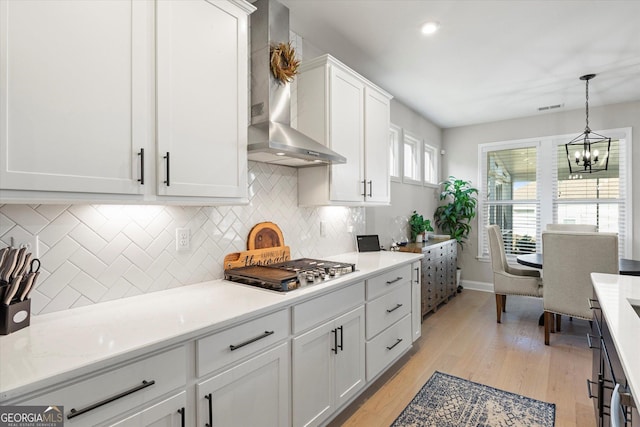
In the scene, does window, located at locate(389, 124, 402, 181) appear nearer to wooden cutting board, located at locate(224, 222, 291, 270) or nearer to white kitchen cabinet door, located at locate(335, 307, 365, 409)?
wooden cutting board, located at locate(224, 222, 291, 270)

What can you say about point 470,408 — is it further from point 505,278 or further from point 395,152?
point 395,152

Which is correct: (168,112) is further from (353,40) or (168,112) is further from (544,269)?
(544,269)

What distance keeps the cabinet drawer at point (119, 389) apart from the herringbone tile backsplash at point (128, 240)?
61 cm

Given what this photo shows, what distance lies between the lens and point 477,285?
5648 millimetres

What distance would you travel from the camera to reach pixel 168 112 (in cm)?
149

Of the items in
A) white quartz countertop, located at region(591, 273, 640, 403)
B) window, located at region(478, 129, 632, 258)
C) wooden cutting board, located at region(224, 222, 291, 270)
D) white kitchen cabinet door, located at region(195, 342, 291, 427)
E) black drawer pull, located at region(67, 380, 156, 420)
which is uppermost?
window, located at region(478, 129, 632, 258)

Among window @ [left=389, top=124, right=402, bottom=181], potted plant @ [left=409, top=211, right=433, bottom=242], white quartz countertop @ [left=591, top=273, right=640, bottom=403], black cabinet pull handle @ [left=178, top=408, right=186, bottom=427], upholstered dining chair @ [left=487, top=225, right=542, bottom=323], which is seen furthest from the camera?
potted plant @ [left=409, top=211, right=433, bottom=242]

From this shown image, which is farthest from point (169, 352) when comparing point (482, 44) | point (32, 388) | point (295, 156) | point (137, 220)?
point (482, 44)

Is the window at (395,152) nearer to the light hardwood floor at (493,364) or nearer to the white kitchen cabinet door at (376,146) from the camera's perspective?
the white kitchen cabinet door at (376,146)

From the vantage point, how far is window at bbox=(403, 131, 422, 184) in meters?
4.78

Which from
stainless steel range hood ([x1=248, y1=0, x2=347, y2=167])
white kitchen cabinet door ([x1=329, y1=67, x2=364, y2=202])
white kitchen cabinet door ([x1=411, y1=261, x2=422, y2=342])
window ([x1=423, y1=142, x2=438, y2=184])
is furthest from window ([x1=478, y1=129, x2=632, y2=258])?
stainless steel range hood ([x1=248, y1=0, x2=347, y2=167])

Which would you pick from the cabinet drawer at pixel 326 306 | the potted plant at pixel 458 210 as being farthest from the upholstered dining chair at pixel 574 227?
the cabinet drawer at pixel 326 306

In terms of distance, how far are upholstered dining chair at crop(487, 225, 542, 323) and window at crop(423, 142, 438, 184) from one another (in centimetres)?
160

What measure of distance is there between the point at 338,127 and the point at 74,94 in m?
1.77
